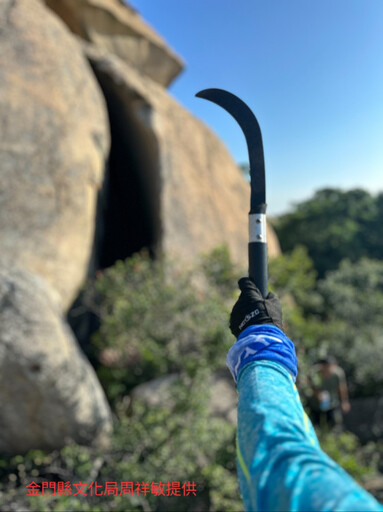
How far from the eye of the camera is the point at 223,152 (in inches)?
376

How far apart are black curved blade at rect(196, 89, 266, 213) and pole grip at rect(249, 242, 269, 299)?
0.13 meters

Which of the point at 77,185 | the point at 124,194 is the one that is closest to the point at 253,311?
the point at 77,185

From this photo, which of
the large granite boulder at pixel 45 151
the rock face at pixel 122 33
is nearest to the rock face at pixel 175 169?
the rock face at pixel 122 33

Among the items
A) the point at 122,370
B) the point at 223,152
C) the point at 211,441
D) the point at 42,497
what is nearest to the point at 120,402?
the point at 122,370

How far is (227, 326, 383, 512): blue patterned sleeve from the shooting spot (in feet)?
2.15

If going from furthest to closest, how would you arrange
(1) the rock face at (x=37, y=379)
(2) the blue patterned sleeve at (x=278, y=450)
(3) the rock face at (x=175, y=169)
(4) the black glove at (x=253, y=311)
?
(3) the rock face at (x=175, y=169) < (1) the rock face at (x=37, y=379) < (4) the black glove at (x=253, y=311) < (2) the blue patterned sleeve at (x=278, y=450)

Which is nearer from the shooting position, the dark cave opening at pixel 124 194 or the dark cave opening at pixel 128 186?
the dark cave opening at pixel 124 194

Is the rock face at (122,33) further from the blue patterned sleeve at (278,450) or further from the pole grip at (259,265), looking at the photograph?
the blue patterned sleeve at (278,450)

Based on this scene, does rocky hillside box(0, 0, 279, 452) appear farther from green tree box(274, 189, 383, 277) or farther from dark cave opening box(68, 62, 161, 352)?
green tree box(274, 189, 383, 277)

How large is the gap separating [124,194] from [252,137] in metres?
7.11

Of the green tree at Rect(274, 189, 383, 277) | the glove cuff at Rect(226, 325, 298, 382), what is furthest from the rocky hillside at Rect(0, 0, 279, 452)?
the green tree at Rect(274, 189, 383, 277)

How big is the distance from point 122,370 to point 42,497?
→ 7.32 ft

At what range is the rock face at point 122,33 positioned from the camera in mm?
7309

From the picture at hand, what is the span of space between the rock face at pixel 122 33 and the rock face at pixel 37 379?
538 cm
